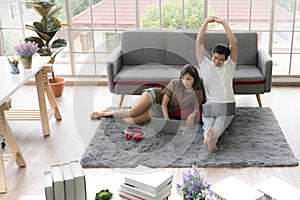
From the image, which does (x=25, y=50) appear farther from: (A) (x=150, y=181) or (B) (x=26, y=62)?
(A) (x=150, y=181)

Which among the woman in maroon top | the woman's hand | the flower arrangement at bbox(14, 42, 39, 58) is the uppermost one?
the flower arrangement at bbox(14, 42, 39, 58)

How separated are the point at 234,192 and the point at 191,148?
1.40 metres

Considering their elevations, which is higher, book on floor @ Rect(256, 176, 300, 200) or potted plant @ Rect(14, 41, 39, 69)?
potted plant @ Rect(14, 41, 39, 69)

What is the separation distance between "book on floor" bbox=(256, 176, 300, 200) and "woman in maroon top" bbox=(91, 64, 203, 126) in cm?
172

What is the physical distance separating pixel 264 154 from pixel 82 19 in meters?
2.72

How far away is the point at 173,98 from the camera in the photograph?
372 cm

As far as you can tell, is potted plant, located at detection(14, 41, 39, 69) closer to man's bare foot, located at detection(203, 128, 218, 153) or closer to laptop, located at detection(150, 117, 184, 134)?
laptop, located at detection(150, 117, 184, 134)

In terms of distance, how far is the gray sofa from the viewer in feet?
13.4

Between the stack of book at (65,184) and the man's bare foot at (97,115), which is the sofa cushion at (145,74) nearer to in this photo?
the man's bare foot at (97,115)

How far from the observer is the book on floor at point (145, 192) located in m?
1.91

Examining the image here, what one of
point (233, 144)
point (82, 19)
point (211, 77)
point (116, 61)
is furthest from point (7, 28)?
point (233, 144)

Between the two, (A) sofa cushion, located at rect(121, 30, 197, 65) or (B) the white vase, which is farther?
(A) sofa cushion, located at rect(121, 30, 197, 65)

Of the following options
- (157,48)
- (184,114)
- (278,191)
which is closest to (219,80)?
(184,114)

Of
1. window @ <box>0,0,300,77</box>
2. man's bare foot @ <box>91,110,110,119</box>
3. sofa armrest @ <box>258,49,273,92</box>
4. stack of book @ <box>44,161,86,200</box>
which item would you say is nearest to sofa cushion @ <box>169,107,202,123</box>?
man's bare foot @ <box>91,110,110,119</box>
